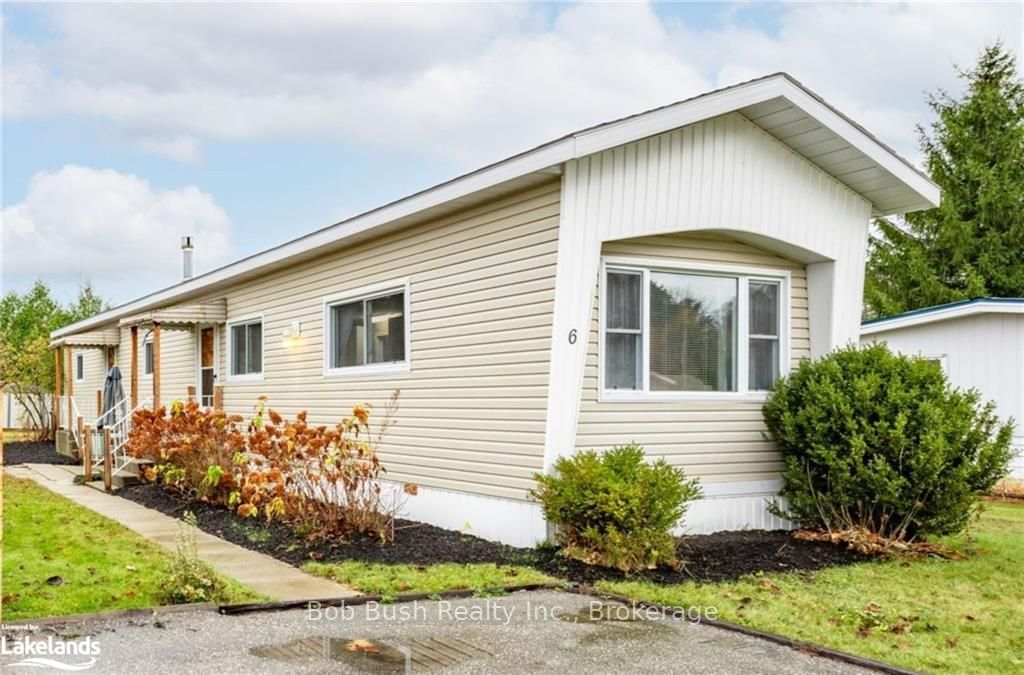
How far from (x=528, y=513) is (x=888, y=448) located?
3244mm

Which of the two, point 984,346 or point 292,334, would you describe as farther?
point 984,346

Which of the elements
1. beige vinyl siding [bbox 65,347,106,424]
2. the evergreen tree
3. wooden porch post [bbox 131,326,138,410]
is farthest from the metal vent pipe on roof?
the evergreen tree

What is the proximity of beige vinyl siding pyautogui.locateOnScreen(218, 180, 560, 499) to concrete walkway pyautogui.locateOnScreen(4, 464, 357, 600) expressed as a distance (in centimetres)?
208

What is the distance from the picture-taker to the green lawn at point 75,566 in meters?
5.92

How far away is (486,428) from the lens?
8664 millimetres

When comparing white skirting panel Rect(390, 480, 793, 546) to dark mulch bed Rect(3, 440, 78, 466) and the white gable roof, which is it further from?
dark mulch bed Rect(3, 440, 78, 466)

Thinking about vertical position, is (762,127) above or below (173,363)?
above

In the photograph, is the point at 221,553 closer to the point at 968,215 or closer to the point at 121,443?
the point at 121,443

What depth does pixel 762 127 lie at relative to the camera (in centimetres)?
898

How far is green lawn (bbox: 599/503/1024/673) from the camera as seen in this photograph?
17.1 ft

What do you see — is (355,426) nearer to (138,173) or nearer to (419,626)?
(419,626)

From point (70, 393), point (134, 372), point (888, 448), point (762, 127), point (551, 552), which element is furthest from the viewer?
point (70, 393)

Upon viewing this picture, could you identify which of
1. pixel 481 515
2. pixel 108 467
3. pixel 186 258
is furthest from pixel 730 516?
pixel 186 258

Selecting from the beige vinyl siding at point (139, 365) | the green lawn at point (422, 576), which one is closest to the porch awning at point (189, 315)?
the beige vinyl siding at point (139, 365)
